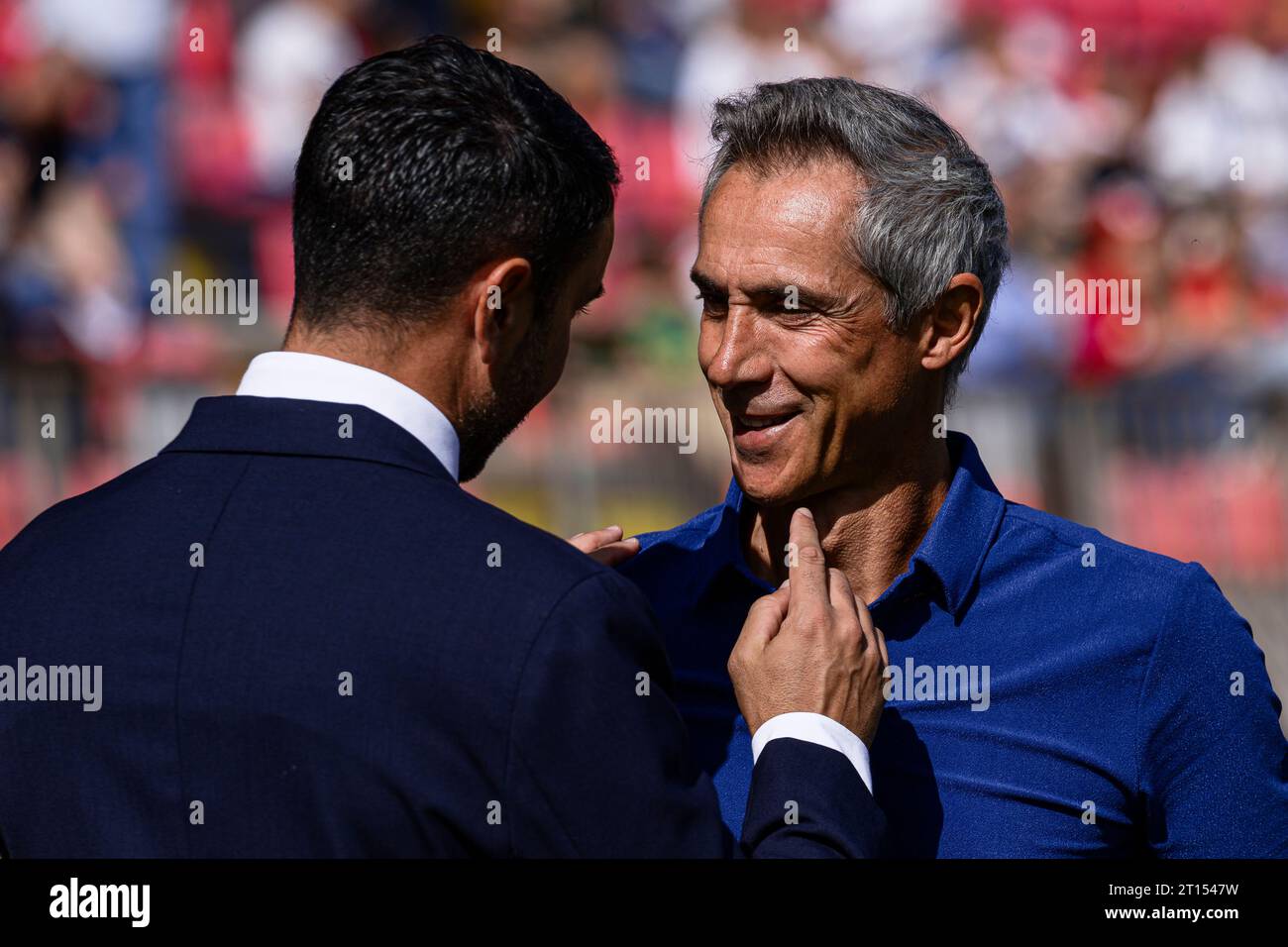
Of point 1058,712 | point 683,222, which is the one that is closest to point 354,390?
point 1058,712

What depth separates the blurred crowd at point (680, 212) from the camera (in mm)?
7578

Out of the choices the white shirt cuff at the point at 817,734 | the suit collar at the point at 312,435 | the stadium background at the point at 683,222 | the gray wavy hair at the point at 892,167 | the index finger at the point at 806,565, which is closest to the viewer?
the suit collar at the point at 312,435

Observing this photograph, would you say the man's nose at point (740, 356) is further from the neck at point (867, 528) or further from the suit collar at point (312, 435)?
the suit collar at point (312, 435)

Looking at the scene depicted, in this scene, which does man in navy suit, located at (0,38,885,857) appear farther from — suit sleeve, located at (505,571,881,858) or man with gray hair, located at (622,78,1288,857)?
man with gray hair, located at (622,78,1288,857)

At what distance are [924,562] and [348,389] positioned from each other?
97cm

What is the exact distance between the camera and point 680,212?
28.3 feet

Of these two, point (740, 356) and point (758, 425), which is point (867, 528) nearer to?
point (758, 425)

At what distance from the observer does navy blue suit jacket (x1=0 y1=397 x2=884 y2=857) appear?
5.87 feet

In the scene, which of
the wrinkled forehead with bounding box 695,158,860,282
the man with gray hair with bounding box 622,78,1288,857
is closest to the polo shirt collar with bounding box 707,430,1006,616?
the man with gray hair with bounding box 622,78,1288,857

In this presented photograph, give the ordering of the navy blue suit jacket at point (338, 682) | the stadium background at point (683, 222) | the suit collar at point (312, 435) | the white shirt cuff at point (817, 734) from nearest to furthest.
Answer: the navy blue suit jacket at point (338, 682) → the suit collar at point (312, 435) → the white shirt cuff at point (817, 734) → the stadium background at point (683, 222)

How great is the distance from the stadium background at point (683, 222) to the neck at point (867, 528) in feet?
15.3

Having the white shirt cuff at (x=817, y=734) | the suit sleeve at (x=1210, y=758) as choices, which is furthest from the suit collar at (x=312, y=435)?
the suit sleeve at (x=1210, y=758)

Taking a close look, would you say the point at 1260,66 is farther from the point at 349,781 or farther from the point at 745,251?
the point at 349,781

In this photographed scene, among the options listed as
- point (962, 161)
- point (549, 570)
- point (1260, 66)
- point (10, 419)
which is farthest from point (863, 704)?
point (1260, 66)
